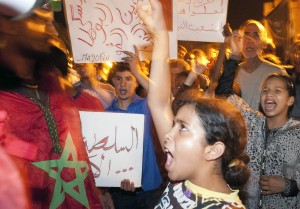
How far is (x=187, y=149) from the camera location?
2.01 meters

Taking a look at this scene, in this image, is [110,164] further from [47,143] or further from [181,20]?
[181,20]

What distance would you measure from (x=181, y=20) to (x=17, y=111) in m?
2.06

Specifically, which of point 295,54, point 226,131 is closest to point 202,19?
point 295,54

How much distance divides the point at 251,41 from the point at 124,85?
1554 mm

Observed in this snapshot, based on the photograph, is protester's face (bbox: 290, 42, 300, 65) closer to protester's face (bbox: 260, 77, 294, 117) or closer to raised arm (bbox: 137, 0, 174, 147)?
protester's face (bbox: 260, 77, 294, 117)

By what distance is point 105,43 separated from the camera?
3496 mm

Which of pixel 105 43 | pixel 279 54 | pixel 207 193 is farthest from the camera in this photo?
pixel 279 54

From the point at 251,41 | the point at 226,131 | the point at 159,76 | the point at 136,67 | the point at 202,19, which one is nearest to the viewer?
the point at 226,131

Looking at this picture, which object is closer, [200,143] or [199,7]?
[200,143]

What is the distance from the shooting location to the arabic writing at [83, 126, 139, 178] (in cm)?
349

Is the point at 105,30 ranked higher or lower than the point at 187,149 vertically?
higher

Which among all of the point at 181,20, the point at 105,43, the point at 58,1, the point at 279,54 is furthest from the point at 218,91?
the point at 279,54

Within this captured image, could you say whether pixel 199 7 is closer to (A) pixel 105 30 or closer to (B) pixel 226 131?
(A) pixel 105 30

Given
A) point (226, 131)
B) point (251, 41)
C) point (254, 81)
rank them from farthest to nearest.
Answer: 1. point (251, 41)
2. point (254, 81)
3. point (226, 131)
